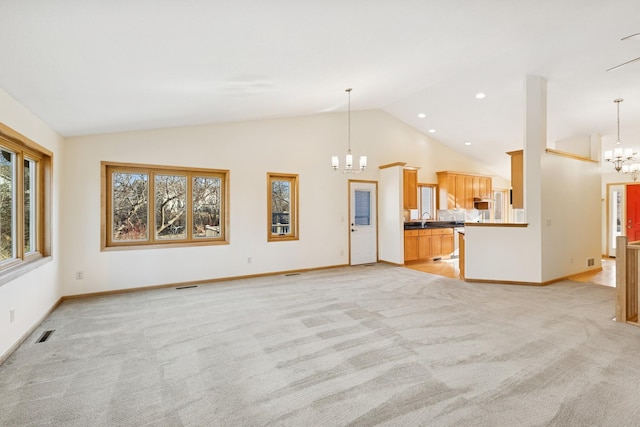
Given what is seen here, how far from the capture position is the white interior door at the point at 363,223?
23.7 feet

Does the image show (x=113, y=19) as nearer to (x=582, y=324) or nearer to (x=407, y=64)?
(x=407, y=64)

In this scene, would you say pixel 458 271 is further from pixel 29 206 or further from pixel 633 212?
pixel 29 206

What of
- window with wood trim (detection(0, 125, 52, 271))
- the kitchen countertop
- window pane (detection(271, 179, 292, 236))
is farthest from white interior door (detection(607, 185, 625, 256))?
window with wood trim (detection(0, 125, 52, 271))

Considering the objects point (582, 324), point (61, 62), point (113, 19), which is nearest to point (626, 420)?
point (582, 324)

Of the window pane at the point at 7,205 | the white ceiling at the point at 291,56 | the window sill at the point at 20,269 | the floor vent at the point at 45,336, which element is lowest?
the floor vent at the point at 45,336

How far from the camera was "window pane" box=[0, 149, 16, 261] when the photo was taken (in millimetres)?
3059

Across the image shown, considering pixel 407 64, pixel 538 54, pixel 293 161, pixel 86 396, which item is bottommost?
pixel 86 396

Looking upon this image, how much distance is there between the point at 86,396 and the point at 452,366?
8.81 ft

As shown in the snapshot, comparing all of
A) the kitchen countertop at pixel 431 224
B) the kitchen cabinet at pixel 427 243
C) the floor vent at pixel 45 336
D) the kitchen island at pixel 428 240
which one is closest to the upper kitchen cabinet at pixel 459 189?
the kitchen countertop at pixel 431 224

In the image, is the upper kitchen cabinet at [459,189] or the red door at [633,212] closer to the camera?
the red door at [633,212]

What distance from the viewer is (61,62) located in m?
2.20

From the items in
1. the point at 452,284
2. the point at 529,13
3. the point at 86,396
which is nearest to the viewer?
the point at 86,396

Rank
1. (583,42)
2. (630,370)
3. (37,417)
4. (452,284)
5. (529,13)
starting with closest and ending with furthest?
(37,417)
(630,370)
(529,13)
(583,42)
(452,284)

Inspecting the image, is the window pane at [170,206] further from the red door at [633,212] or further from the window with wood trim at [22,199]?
the red door at [633,212]
